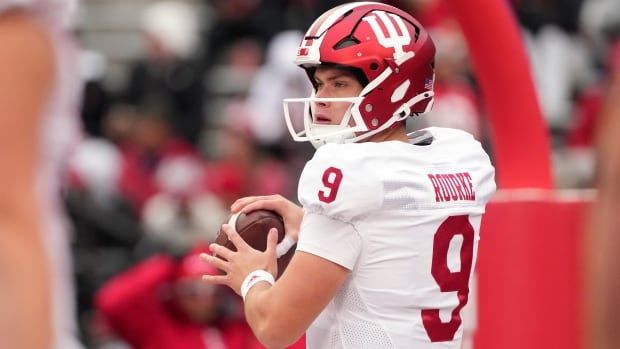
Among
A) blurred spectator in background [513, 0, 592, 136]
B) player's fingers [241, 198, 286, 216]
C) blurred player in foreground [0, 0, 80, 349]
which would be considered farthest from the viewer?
blurred spectator in background [513, 0, 592, 136]

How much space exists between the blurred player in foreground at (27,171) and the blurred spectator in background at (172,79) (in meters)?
8.39

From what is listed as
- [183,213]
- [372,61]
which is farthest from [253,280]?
[183,213]

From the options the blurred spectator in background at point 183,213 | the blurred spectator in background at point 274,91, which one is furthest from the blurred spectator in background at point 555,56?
the blurred spectator in background at point 183,213

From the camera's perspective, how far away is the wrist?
3123 mm

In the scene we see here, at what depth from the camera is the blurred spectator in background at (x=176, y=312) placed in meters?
6.61

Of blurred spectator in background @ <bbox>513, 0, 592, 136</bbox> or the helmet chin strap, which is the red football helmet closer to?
the helmet chin strap

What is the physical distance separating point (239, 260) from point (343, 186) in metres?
0.35

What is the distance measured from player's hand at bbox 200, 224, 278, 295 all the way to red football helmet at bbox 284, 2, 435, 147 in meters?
0.27

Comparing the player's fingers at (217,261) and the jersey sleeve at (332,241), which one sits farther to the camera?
the player's fingers at (217,261)

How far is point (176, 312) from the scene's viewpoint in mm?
6738

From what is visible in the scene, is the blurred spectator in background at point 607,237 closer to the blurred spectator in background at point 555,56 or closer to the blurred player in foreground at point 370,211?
the blurred player in foreground at point 370,211

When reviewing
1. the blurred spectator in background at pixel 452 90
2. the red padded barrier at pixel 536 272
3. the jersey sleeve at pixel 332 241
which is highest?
the jersey sleeve at pixel 332 241

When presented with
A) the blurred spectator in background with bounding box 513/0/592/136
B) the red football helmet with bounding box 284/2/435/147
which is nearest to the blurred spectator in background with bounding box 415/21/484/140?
the blurred spectator in background with bounding box 513/0/592/136

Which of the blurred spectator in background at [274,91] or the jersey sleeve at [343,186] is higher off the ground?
the jersey sleeve at [343,186]
